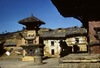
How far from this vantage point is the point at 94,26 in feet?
22.4

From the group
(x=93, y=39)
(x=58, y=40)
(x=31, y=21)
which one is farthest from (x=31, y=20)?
(x=93, y=39)

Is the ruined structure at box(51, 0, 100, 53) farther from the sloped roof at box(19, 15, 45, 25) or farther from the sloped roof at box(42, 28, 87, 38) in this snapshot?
the sloped roof at box(42, 28, 87, 38)

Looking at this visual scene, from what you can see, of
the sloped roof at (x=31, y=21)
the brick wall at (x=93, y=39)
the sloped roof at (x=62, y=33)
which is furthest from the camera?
the sloped roof at (x=62, y=33)

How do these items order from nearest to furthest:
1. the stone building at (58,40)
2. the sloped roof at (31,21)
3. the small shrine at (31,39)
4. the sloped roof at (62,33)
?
the small shrine at (31,39), the sloped roof at (31,21), the sloped roof at (62,33), the stone building at (58,40)

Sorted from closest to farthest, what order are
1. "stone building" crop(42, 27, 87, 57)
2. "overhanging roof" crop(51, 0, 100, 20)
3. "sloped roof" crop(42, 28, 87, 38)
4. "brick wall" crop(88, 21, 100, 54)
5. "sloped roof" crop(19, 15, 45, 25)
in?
1. "overhanging roof" crop(51, 0, 100, 20)
2. "brick wall" crop(88, 21, 100, 54)
3. "sloped roof" crop(19, 15, 45, 25)
4. "sloped roof" crop(42, 28, 87, 38)
5. "stone building" crop(42, 27, 87, 57)

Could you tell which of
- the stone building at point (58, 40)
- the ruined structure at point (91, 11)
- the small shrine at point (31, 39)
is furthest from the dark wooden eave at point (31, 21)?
the ruined structure at point (91, 11)

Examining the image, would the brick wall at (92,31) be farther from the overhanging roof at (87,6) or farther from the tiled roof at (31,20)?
the tiled roof at (31,20)

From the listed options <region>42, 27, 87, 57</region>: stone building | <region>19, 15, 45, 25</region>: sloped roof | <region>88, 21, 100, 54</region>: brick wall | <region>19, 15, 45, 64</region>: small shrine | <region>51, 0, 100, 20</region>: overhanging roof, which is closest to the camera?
<region>51, 0, 100, 20</region>: overhanging roof

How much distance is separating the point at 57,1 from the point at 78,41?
4678 centimetres

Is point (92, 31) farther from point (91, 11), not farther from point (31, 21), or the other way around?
point (31, 21)

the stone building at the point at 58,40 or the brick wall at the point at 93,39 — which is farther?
the stone building at the point at 58,40

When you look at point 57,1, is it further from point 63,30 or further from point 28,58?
point 63,30

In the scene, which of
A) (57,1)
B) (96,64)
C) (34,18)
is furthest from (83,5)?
(34,18)

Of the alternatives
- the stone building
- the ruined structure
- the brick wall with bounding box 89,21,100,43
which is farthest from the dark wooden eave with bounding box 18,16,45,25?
the brick wall with bounding box 89,21,100,43
